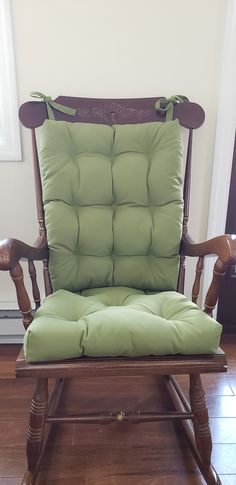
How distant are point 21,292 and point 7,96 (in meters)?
0.81

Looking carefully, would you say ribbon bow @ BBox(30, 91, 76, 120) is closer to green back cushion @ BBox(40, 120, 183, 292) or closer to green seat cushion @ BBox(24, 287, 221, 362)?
green back cushion @ BBox(40, 120, 183, 292)

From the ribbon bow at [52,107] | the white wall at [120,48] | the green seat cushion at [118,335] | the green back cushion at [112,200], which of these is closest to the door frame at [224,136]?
the white wall at [120,48]

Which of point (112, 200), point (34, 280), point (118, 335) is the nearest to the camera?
point (118, 335)

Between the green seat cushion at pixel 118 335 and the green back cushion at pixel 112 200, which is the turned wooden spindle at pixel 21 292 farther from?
the green back cushion at pixel 112 200

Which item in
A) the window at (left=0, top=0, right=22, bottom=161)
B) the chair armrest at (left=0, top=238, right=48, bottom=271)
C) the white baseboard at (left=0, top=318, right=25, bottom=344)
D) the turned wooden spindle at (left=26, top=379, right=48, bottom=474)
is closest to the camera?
the chair armrest at (left=0, top=238, right=48, bottom=271)

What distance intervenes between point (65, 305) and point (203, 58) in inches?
39.1

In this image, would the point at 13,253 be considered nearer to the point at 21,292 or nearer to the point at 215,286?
the point at 21,292

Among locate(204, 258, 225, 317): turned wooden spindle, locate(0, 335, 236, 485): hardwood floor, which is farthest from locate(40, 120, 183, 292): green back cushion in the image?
locate(0, 335, 236, 485): hardwood floor

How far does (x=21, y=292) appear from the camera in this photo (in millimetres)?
826

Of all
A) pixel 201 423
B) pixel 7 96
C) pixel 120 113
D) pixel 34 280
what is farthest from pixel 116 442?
pixel 7 96

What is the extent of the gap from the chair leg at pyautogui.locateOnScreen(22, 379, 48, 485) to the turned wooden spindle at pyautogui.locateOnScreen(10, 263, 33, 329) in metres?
0.16

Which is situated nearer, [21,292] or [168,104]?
[21,292]

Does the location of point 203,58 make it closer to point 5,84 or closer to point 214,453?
point 5,84

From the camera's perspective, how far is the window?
3.95 ft
